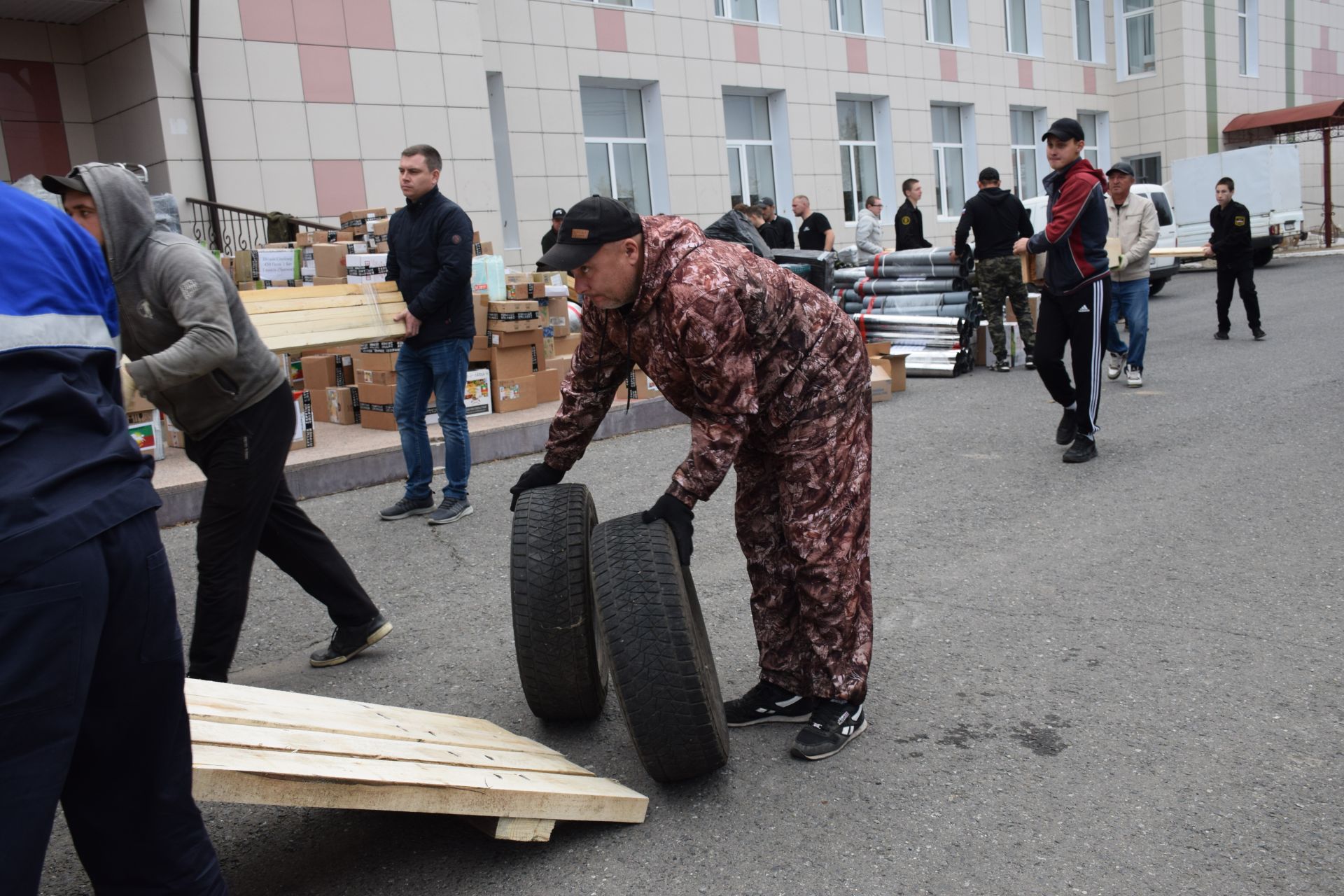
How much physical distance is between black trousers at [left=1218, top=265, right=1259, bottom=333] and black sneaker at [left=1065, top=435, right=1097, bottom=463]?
21.1 ft

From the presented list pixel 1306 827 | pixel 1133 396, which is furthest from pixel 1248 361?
pixel 1306 827

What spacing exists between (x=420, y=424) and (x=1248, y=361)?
842 cm

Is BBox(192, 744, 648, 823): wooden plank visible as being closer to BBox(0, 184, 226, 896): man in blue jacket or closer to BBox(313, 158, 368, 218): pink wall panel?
BBox(0, 184, 226, 896): man in blue jacket

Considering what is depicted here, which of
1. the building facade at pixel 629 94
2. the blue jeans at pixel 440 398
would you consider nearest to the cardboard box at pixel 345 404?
the blue jeans at pixel 440 398

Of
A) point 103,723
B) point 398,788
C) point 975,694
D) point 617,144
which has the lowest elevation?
point 975,694

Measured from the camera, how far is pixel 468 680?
4.05 meters

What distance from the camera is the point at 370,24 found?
1339 centimetres

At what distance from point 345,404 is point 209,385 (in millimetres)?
5771

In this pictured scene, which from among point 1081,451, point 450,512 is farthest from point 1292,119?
point 450,512

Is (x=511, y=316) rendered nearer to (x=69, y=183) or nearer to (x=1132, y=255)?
(x=1132, y=255)

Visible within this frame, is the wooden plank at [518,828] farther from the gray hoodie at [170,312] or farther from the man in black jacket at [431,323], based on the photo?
the man in black jacket at [431,323]

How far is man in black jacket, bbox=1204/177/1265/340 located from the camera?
12.2 m

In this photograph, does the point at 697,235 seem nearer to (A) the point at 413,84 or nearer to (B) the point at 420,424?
(B) the point at 420,424

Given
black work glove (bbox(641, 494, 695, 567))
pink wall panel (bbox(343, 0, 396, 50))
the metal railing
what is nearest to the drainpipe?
the metal railing
